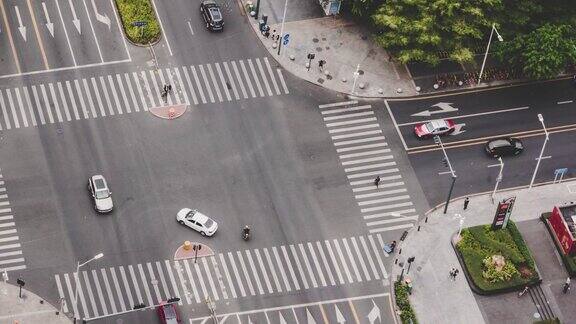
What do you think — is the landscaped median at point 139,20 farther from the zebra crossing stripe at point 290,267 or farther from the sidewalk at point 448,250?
the sidewalk at point 448,250

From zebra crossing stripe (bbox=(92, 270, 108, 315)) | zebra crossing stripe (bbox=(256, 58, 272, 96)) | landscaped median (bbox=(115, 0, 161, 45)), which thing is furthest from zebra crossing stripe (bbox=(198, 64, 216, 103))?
zebra crossing stripe (bbox=(92, 270, 108, 315))

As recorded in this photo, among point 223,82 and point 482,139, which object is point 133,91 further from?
point 482,139

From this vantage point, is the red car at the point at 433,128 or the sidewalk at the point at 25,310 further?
the red car at the point at 433,128

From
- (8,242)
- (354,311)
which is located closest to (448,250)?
(354,311)

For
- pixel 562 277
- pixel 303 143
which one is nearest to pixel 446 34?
pixel 303 143

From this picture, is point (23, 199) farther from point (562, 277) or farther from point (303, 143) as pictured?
point (562, 277)

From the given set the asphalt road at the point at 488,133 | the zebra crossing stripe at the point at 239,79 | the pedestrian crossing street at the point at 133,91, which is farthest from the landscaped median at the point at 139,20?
the asphalt road at the point at 488,133
